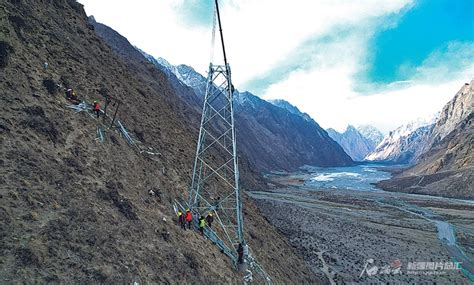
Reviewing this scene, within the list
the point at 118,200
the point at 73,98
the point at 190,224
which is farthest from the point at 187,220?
the point at 73,98

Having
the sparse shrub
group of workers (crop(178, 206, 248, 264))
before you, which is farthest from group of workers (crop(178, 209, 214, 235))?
the sparse shrub

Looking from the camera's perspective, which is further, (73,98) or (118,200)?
(73,98)

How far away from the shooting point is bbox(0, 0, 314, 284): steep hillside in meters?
10.4

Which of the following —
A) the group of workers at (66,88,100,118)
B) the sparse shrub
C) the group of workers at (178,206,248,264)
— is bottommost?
the group of workers at (178,206,248,264)

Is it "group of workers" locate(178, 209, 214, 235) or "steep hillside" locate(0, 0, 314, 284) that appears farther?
"group of workers" locate(178, 209, 214, 235)

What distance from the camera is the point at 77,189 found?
1380 cm

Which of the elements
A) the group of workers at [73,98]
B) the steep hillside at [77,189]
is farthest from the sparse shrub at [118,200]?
the group of workers at [73,98]

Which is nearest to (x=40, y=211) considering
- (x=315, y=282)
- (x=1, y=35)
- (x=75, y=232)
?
(x=75, y=232)

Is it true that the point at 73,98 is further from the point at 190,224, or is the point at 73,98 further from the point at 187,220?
the point at 190,224

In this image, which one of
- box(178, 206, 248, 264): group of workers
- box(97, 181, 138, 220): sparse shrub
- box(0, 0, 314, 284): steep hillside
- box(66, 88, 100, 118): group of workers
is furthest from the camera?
box(66, 88, 100, 118): group of workers

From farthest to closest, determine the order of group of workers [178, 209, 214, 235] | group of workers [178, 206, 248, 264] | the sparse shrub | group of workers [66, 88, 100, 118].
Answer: group of workers [66, 88, 100, 118]
group of workers [178, 209, 214, 235]
group of workers [178, 206, 248, 264]
the sparse shrub

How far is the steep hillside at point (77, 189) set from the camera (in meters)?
10.4

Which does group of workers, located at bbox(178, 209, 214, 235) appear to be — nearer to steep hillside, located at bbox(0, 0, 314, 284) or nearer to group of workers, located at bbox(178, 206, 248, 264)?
group of workers, located at bbox(178, 206, 248, 264)

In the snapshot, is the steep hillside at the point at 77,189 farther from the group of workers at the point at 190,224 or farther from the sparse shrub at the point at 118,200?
the group of workers at the point at 190,224
